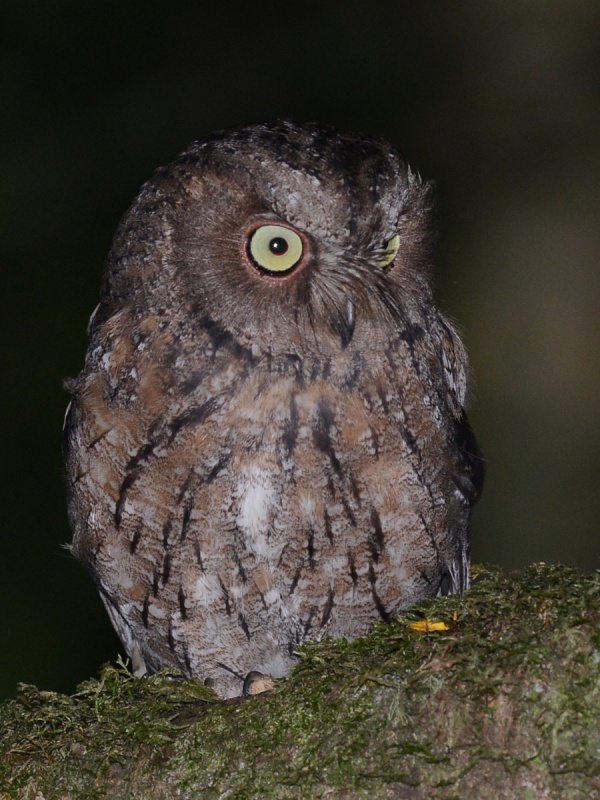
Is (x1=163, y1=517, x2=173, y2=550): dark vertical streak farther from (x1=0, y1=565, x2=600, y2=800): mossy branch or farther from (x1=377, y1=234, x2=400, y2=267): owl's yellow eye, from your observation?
(x1=377, y1=234, x2=400, y2=267): owl's yellow eye

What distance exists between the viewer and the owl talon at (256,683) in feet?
6.38

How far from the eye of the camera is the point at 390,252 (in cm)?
188

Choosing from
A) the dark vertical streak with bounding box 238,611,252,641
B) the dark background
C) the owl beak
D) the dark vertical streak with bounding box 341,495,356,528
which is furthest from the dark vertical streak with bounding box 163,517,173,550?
the dark background

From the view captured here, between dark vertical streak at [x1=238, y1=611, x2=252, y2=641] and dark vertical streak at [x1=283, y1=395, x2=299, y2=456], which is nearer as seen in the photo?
dark vertical streak at [x1=283, y1=395, x2=299, y2=456]

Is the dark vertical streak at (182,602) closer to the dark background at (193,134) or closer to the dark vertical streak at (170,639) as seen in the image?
the dark vertical streak at (170,639)

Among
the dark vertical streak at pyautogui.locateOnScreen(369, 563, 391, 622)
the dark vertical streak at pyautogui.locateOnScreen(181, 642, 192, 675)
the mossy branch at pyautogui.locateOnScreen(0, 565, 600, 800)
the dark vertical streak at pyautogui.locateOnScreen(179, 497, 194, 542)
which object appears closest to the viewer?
the mossy branch at pyautogui.locateOnScreen(0, 565, 600, 800)

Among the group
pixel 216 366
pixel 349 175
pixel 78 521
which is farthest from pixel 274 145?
pixel 78 521

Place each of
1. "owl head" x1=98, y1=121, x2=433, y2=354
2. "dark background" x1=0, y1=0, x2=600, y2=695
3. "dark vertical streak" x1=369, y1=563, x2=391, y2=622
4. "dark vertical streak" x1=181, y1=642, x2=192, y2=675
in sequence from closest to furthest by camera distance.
Result: "owl head" x1=98, y1=121, x2=433, y2=354
"dark vertical streak" x1=369, y1=563, x2=391, y2=622
"dark vertical streak" x1=181, y1=642, x2=192, y2=675
"dark background" x1=0, y1=0, x2=600, y2=695

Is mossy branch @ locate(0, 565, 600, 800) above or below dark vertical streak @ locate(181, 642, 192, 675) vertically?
above

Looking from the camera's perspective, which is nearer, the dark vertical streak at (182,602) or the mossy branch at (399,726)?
the mossy branch at (399,726)

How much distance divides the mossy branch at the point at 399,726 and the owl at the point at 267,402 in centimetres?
44

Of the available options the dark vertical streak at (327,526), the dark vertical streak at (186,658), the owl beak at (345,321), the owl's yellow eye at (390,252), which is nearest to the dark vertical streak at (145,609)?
the dark vertical streak at (186,658)

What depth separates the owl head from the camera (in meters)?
1.69

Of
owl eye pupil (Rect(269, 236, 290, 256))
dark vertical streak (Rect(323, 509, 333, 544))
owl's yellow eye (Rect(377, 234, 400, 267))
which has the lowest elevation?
dark vertical streak (Rect(323, 509, 333, 544))
